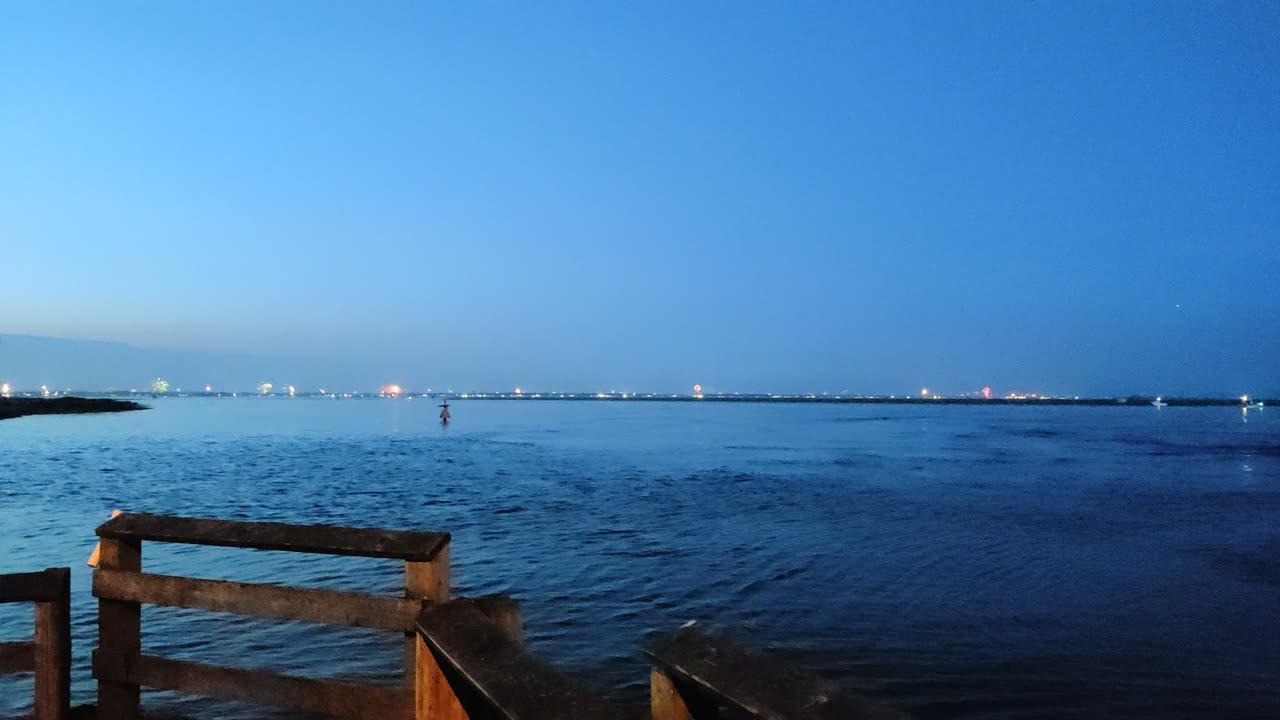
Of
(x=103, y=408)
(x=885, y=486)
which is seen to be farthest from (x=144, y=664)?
(x=103, y=408)

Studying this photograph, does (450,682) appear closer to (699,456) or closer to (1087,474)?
(1087,474)

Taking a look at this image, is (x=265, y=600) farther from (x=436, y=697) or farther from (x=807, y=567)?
(x=807, y=567)

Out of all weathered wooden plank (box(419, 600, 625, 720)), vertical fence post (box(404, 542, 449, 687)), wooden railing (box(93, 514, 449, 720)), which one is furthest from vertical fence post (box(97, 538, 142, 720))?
weathered wooden plank (box(419, 600, 625, 720))

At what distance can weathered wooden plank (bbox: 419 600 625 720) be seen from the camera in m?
2.12

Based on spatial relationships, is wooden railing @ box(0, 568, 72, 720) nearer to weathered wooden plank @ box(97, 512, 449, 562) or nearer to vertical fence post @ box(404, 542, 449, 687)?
weathered wooden plank @ box(97, 512, 449, 562)

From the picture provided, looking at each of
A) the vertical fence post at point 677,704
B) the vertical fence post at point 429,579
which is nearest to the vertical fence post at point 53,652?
the vertical fence post at point 429,579

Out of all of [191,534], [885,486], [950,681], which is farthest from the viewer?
[885,486]

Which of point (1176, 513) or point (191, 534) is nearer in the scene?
point (191, 534)

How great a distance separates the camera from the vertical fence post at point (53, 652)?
477cm

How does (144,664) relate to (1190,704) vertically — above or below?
above

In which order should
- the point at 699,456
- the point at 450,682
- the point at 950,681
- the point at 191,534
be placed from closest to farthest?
the point at 450,682, the point at 191,534, the point at 950,681, the point at 699,456

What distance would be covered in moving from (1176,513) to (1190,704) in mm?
16797

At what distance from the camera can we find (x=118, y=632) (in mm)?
5016

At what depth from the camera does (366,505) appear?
914 inches
